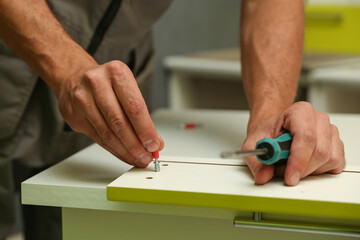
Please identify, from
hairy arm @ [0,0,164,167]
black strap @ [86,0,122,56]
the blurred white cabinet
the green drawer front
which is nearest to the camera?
hairy arm @ [0,0,164,167]

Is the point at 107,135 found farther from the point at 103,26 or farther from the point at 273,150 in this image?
the point at 103,26

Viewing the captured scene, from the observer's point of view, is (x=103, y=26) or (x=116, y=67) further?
(x=103, y=26)

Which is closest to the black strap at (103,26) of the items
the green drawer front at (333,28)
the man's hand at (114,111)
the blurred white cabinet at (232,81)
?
the man's hand at (114,111)

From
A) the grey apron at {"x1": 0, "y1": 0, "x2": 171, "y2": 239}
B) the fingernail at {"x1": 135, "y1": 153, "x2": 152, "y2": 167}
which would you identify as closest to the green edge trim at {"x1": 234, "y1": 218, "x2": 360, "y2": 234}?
the fingernail at {"x1": 135, "y1": 153, "x2": 152, "y2": 167}

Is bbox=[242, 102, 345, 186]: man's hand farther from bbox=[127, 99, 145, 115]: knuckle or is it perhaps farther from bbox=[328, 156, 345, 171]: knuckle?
bbox=[127, 99, 145, 115]: knuckle

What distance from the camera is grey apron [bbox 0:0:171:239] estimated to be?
2.73 feet

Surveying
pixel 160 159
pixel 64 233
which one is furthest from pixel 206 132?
pixel 64 233

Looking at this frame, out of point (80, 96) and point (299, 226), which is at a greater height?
point (80, 96)

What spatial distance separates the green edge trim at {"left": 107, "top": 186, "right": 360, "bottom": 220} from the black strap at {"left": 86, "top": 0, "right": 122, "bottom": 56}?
0.42m

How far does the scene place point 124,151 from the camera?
0.58 metres

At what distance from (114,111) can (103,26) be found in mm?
364

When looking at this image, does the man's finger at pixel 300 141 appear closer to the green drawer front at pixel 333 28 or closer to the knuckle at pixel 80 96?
the knuckle at pixel 80 96

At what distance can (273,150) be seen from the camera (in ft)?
1.65

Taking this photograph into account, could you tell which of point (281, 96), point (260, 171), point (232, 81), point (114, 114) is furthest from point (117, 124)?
point (232, 81)
